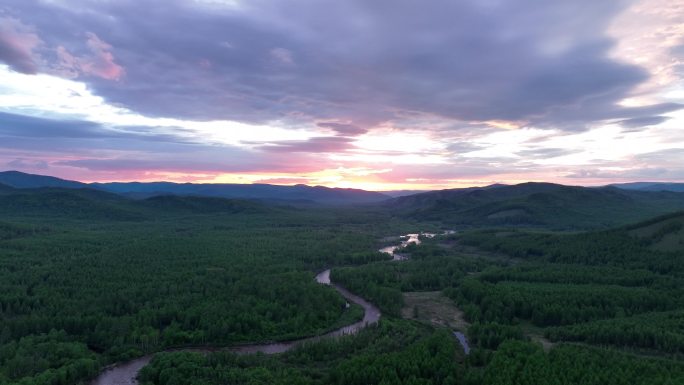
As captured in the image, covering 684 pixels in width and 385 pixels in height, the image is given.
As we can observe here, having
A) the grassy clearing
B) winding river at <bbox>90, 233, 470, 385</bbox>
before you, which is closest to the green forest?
the grassy clearing

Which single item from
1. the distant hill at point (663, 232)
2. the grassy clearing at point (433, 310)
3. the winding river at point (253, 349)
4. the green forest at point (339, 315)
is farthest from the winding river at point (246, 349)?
the distant hill at point (663, 232)

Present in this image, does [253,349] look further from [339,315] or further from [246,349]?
[339,315]

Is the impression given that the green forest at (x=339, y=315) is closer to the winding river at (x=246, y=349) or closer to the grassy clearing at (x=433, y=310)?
the grassy clearing at (x=433, y=310)

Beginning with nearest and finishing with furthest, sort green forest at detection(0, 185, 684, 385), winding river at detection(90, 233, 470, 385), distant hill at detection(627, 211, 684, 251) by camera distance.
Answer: green forest at detection(0, 185, 684, 385), winding river at detection(90, 233, 470, 385), distant hill at detection(627, 211, 684, 251)

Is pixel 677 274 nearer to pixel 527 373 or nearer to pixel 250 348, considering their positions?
pixel 527 373

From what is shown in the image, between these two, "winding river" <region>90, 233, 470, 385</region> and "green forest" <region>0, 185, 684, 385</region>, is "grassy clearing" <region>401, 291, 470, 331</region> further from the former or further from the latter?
"winding river" <region>90, 233, 470, 385</region>
